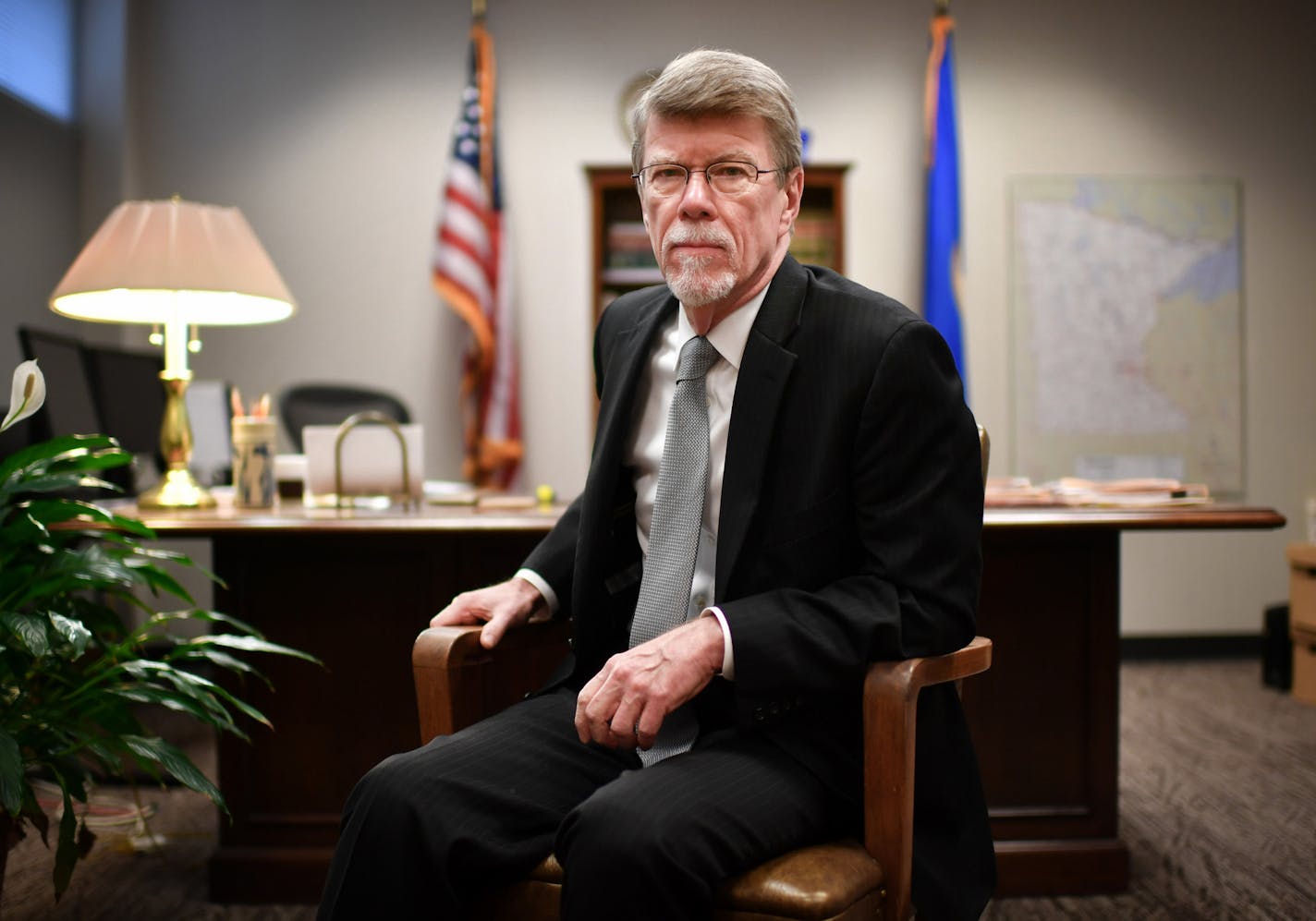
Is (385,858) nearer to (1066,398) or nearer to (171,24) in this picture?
(1066,398)

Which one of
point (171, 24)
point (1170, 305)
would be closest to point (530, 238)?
point (171, 24)

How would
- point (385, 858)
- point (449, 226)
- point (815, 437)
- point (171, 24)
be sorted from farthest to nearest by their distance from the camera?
point (171, 24), point (449, 226), point (815, 437), point (385, 858)

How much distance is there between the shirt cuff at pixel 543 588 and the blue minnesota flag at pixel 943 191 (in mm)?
3133

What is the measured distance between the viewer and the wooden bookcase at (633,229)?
4.14 metres

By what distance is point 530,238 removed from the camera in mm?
4461

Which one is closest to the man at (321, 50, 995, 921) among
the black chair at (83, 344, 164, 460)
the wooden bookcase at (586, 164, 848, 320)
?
the black chair at (83, 344, 164, 460)

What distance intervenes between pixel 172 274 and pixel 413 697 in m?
0.97

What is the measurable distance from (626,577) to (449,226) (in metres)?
3.08

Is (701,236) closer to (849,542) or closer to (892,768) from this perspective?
(849,542)

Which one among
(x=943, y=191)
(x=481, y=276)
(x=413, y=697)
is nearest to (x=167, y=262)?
(x=413, y=697)

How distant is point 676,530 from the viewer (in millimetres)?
1255

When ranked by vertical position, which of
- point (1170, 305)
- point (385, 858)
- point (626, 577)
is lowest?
point (385, 858)

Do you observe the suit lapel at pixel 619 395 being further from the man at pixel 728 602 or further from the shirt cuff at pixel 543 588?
the shirt cuff at pixel 543 588

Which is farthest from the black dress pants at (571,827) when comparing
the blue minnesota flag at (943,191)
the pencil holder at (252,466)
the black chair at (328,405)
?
the blue minnesota flag at (943,191)
